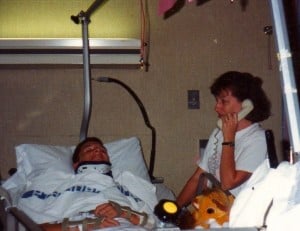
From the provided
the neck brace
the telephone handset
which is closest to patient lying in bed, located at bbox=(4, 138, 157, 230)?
the neck brace

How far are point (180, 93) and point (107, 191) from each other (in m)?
1.19

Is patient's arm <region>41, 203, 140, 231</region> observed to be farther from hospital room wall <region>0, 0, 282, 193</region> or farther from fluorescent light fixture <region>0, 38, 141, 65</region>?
fluorescent light fixture <region>0, 38, 141, 65</region>

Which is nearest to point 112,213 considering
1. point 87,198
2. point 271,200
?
point 87,198

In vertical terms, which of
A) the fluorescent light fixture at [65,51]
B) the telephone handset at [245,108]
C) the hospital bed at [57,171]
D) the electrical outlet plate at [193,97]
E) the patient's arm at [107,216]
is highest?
the fluorescent light fixture at [65,51]

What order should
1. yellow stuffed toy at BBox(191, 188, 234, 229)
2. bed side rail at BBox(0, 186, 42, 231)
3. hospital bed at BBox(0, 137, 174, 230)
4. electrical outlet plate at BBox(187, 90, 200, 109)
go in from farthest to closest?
1. electrical outlet plate at BBox(187, 90, 200, 109)
2. hospital bed at BBox(0, 137, 174, 230)
3. yellow stuffed toy at BBox(191, 188, 234, 229)
4. bed side rail at BBox(0, 186, 42, 231)

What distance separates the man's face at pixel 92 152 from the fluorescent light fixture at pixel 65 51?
2.28 feet

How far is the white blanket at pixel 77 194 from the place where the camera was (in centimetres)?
270

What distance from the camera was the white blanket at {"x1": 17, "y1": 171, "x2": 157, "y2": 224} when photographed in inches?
106

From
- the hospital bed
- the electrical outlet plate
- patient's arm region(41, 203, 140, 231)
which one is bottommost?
patient's arm region(41, 203, 140, 231)

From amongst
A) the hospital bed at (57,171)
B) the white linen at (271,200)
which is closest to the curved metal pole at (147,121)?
the hospital bed at (57,171)

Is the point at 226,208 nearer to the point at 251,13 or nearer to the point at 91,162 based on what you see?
the point at 91,162

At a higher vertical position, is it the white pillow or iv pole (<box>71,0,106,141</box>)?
iv pole (<box>71,0,106,141</box>)

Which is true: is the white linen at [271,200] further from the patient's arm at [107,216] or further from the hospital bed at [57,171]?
the hospital bed at [57,171]

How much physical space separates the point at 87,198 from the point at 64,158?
0.62m
